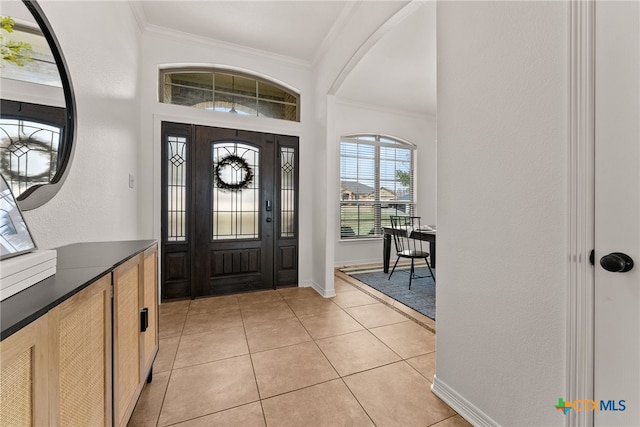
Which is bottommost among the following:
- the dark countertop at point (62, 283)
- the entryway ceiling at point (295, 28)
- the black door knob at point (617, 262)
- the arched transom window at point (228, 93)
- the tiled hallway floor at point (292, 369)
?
the tiled hallway floor at point (292, 369)

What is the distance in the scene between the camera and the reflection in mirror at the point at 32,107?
1.04 meters

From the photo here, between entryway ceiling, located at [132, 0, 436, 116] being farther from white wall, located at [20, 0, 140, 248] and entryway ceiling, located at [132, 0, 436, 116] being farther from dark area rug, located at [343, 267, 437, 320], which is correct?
dark area rug, located at [343, 267, 437, 320]

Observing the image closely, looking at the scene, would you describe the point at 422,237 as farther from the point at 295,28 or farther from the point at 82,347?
the point at 82,347

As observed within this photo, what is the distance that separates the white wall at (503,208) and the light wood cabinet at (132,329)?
167 cm

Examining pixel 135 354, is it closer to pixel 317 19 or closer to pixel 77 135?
pixel 77 135

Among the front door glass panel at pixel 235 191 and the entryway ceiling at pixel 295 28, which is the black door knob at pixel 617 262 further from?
the front door glass panel at pixel 235 191

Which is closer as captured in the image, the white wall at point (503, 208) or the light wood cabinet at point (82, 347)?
the light wood cabinet at point (82, 347)

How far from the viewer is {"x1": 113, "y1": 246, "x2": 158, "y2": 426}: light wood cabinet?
1.12 metres

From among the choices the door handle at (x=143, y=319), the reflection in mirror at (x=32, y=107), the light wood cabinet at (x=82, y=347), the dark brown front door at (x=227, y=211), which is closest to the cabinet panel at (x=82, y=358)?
the light wood cabinet at (x=82, y=347)

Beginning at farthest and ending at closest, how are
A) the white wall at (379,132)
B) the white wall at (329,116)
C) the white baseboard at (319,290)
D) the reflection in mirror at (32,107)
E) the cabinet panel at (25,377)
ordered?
the white wall at (379,132)
the white baseboard at (319,290)
the white wall at (329,116)
the reflection in mirror at (32,107)
the cabinet panel at (25,377)

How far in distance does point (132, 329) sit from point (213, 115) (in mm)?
2701

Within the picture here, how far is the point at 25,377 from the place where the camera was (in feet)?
1.99

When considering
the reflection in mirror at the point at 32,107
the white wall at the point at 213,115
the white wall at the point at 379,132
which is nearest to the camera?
the reflection in mirror at the point at 32,107

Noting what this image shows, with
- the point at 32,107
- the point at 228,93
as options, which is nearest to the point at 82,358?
the point at 32,107
